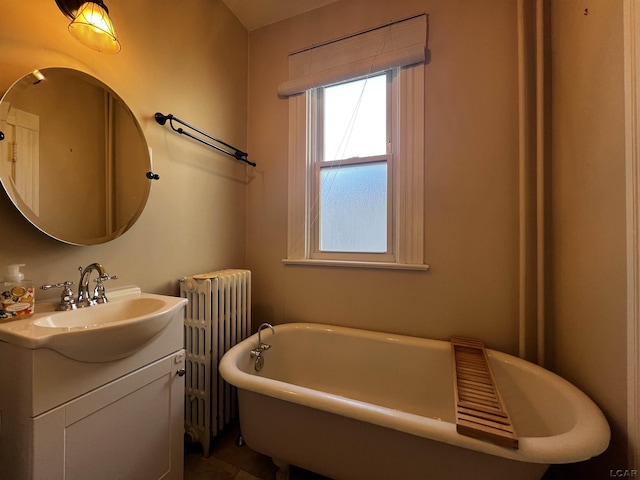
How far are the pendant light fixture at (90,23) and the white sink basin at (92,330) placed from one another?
97cm

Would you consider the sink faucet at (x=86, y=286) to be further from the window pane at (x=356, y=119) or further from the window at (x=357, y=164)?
the window pane at (x=356, y=119)

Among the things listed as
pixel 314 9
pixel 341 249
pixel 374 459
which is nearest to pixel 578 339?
pixel 374 459

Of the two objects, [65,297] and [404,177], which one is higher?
[404,177]

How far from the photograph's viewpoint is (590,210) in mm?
955

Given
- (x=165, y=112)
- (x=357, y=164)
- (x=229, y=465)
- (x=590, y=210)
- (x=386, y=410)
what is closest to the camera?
(x=386, y=410)

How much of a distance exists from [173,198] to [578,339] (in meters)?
1.96

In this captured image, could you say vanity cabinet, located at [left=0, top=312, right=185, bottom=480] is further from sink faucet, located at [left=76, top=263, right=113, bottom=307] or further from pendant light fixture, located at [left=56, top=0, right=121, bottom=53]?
pendant light fixture, located at [left=56, top=0, right=121, bottom=53]

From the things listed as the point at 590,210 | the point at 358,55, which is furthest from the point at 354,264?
the point at 358,55

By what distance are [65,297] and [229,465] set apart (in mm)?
1037

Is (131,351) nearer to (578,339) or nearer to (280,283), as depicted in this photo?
(280,283)

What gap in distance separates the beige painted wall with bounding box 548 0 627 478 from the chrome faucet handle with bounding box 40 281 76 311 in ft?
5.91

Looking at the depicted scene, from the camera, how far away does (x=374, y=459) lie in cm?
90

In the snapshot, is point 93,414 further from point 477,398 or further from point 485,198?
point 485,198

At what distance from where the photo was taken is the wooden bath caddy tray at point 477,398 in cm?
71
